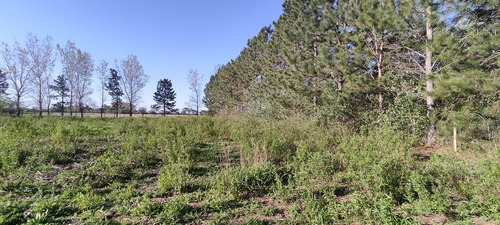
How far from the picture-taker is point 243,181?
2879 mm

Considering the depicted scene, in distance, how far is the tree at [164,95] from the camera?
1810 inches

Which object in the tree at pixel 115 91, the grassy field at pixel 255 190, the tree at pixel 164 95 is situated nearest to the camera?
the grassy field at pixel 255 190

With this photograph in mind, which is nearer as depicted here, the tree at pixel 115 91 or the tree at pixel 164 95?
the tree at pixel 115 91

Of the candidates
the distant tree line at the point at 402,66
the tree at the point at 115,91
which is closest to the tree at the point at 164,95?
the tree at the point at 115,91

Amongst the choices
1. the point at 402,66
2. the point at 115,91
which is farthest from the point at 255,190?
the point at 115,91

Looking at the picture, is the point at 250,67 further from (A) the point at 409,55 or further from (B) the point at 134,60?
(B) the point at 134,60

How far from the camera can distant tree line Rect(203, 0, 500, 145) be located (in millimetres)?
4402

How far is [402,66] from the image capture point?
605 cm

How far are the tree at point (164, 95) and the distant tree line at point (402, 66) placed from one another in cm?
4166

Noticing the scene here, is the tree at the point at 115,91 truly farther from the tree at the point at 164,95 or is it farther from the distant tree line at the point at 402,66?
the distant tree line at the point at 402,66

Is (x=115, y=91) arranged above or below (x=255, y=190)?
above

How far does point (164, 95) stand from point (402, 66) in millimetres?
47197

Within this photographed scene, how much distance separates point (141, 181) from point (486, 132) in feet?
24.0

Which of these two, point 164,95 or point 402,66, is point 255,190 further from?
point 164,95
